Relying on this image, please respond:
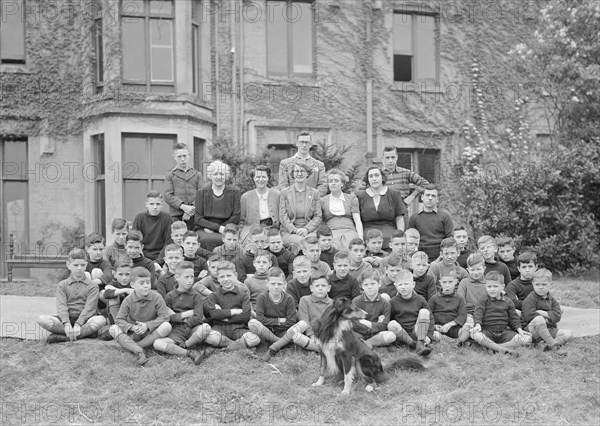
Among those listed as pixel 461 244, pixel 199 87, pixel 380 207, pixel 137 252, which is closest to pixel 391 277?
pixel 461 244

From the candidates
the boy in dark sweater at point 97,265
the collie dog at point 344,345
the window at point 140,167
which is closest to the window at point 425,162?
the window at point 140,167

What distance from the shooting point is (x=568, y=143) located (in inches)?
696

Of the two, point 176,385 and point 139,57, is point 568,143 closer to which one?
point 139,57

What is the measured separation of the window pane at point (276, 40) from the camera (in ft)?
62.5

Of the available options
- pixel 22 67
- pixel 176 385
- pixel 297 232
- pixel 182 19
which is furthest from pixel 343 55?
pixel 176 385

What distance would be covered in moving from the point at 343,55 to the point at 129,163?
583cm

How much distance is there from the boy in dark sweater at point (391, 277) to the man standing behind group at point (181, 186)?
10.2 feet

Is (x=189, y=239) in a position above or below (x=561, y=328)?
above

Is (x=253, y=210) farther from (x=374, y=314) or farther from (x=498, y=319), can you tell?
(x=498, y=319)

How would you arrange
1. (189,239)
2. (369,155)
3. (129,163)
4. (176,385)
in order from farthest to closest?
(369,155) < (129,163) < (189,239) < (176,385)

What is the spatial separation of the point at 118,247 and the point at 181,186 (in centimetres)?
163

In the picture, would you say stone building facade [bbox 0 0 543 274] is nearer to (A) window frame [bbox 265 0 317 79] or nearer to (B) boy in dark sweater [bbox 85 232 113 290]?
(A) window frame [bbox 265 0 317 79]

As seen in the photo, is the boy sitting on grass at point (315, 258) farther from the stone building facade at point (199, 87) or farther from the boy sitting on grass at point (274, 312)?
the stone building facade at point (199, 87)

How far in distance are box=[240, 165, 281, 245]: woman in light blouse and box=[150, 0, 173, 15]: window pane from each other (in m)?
7.89
